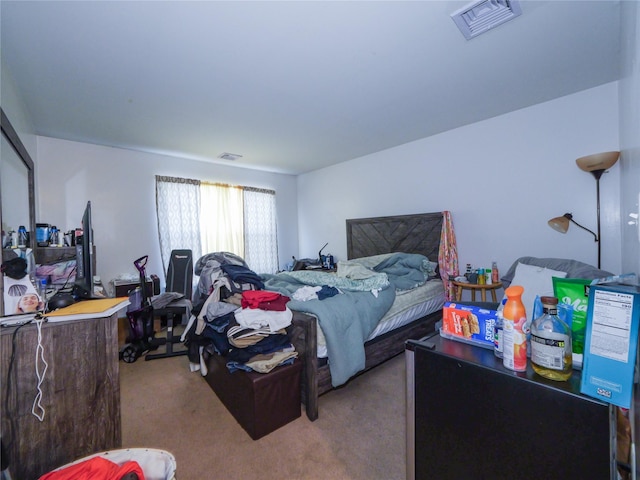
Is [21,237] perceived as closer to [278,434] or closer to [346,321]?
[278,434]

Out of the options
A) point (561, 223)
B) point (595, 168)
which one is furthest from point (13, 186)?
point (595, 168)

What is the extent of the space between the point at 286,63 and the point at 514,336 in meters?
2.19

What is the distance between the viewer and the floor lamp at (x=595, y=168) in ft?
7.16

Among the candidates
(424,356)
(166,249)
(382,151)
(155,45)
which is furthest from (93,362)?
(382,151)

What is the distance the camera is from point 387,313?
2453mm

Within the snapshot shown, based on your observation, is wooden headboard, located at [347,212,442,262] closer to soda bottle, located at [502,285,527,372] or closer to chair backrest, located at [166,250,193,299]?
chair backrest, located at [166,250,193,299]

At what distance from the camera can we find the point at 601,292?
0.66 m

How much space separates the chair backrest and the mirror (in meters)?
1.42

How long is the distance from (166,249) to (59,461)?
11.0 ft

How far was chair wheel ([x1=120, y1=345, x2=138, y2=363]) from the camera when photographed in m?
2.87

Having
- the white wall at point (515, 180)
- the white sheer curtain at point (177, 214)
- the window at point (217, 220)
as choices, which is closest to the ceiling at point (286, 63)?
the white wall at point (515, 180)

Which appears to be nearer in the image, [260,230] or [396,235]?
[396,235]

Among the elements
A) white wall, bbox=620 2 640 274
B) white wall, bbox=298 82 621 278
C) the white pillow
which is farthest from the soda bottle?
white wall, bbox=298 82 621 278

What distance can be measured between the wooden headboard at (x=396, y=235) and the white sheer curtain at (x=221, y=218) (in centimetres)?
201
